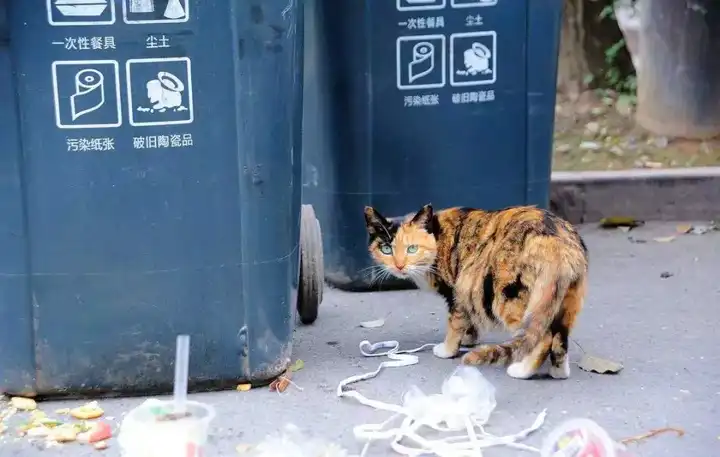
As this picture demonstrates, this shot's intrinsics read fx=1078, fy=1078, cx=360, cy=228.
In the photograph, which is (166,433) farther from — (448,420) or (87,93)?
(87,93)

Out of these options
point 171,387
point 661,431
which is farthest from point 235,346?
point 661,431

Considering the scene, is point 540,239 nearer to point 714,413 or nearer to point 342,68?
point 714,413

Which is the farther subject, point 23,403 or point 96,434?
point 23,403

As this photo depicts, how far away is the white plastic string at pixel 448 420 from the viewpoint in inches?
112

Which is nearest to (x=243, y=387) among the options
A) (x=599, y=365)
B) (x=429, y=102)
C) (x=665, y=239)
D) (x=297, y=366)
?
(x=297, y=366)

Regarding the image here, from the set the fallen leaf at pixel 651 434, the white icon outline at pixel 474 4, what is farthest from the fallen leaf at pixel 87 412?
the white icon outline at pixel 474 4

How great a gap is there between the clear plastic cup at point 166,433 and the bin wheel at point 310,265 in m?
1.44

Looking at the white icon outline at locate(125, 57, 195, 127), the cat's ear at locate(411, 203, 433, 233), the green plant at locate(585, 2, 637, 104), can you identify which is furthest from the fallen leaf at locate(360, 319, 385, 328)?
the green plant at locate(585, 2, 637, 104)

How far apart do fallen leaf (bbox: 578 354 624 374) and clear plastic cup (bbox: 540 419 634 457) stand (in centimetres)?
73

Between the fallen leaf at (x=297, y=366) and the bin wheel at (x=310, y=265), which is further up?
the bin wheel at (x=310, y=265)

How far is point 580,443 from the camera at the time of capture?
2.57m

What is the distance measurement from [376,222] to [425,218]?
0.17 metres

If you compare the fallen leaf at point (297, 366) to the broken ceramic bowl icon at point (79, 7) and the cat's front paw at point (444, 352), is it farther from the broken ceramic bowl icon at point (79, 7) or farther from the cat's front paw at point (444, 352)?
the broken ceramic bowl icon at point (79, 7)

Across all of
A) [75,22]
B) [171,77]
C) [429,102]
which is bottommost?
[429,102]
